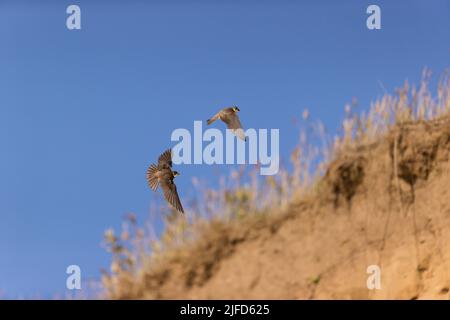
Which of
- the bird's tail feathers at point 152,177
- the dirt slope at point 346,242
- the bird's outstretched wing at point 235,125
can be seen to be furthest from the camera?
the dirt slope at point 346,242

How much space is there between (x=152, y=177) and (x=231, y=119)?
115cm

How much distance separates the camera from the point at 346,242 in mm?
8250

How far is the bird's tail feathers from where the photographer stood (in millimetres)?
7895

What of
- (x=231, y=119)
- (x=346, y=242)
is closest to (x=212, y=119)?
(x=231, y=119)

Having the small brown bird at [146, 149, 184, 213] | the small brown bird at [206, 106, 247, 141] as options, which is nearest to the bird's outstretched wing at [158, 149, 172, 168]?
the small brown bird at [146, 149, 184, 213]

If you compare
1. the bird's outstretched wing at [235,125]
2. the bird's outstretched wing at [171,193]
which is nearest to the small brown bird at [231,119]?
the bird's outstretched wing at [235,125]

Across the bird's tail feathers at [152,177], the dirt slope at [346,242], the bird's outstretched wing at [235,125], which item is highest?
the bird's outstretched wing at [235,125]

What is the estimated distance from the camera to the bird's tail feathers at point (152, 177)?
789cm

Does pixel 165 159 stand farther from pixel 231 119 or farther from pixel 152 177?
pixel 231 119

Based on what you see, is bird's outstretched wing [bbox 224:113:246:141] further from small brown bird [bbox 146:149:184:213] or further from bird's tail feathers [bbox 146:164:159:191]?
bird's tail feathers [bbox 146:164:159:191]

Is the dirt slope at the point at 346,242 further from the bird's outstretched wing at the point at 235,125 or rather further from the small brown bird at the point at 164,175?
the bird's outstretched wing at the point at 235,125

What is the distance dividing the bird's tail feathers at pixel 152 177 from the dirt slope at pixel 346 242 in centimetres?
97
